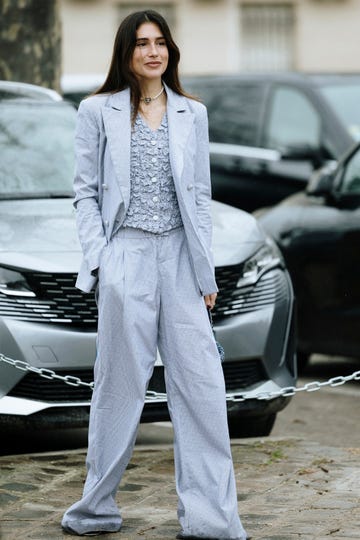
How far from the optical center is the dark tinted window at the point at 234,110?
1376 centimetres

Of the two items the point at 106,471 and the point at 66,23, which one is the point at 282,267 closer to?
the point at 106,471

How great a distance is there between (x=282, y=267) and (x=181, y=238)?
2355 mm

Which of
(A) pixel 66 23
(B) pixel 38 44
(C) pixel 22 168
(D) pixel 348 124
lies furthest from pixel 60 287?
(A) pixel 66 23

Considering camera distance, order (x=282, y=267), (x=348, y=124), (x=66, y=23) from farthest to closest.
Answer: (x=66, y=23), (x=348, y=124), (x=282, y=267)

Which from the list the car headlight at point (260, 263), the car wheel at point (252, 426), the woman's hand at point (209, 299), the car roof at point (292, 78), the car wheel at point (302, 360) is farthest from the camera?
the car roof at point (292, 78)

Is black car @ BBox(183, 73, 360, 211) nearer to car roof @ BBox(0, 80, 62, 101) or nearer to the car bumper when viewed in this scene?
car roof @ BBox(0, 80, 62, 101)

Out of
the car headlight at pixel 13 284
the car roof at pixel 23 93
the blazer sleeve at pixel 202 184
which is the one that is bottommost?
the car headlight at pixel 13 284

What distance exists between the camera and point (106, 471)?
5.76 meters

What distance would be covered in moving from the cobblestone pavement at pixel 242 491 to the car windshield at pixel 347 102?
573 cm

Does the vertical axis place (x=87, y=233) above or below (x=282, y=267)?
above

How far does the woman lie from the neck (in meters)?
0.01

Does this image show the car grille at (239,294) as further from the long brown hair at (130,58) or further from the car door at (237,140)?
the car door at (237,140)

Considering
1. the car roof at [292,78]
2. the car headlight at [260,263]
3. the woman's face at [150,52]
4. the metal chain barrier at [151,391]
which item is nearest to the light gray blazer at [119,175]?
the woman's face at [150,52]

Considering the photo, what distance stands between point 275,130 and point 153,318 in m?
8.04
